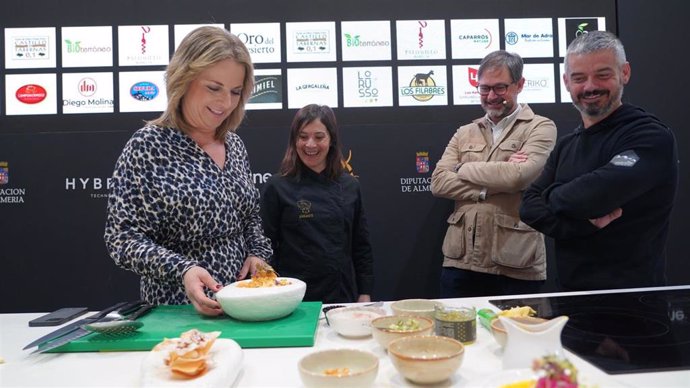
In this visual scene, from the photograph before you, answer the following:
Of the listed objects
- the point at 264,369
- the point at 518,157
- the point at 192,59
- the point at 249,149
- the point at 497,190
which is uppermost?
the point at 192,59

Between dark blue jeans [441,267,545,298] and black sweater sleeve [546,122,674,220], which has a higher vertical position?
black sweater sleeve [546,122,674,220]

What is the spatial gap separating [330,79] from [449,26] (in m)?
0.88

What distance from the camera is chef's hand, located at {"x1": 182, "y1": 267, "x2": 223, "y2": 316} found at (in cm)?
130

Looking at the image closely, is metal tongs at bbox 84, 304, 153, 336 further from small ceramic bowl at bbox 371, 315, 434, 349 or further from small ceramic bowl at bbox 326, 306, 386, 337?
small ceramic bowl at bbox 371, 315, 434, 349

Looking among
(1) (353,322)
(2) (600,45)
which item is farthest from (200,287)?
(2) (600,45)

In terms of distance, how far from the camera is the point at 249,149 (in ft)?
10.2

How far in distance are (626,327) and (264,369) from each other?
36.3 inches

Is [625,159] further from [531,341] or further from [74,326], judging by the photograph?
[74,326]

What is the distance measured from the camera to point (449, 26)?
3135 millimetres

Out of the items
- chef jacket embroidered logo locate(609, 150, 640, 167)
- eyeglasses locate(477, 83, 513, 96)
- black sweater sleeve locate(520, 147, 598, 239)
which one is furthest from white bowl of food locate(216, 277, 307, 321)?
eyeglasses locate(477, 83, 513, 96)

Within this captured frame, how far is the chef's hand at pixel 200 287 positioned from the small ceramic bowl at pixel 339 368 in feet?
1.58

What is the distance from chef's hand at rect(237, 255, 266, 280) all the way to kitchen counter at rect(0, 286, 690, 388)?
0.48 meters

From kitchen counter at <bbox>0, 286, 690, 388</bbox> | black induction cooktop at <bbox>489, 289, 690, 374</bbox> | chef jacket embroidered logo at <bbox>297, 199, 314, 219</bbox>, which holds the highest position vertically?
chef jacket embroidered logo at <bbox>297, 199, 314, 219</bbox>

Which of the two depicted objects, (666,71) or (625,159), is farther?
(666,71)
